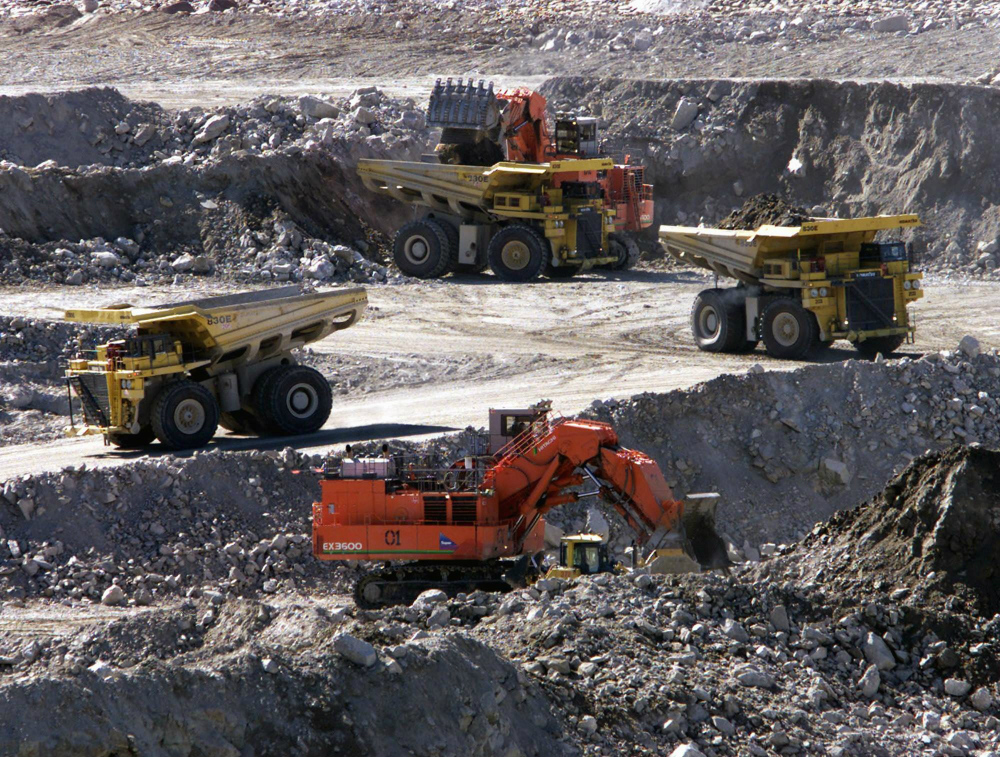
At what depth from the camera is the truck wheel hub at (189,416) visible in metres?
18.6

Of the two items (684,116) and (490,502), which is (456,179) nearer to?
(684,116)

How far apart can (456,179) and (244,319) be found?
11756 mm

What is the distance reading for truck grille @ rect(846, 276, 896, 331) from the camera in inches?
894

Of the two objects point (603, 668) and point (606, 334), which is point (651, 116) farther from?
point (603, 668)

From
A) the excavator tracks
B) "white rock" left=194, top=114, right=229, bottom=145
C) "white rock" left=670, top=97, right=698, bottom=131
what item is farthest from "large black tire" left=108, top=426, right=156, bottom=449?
"white rock" left=670, top=97, right=698, bottom=131

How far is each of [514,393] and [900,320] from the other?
6.07 m

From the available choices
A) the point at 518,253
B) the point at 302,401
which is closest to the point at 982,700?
the point at 302,401

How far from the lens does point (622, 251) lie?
103 ft

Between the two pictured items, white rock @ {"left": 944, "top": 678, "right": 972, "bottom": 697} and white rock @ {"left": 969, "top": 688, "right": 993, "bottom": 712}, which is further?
white rock @ {"left": 944, "top": 678, "right": 972, "bottom": 697}

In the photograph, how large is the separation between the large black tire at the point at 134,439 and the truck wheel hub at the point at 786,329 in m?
9.68

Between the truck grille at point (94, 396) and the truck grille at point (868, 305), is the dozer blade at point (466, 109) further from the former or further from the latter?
the truck grille at point (94, 396)

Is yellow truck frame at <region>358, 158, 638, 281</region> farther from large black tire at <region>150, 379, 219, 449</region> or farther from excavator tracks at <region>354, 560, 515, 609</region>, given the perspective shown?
excavator tracks at <region>354, 560, 515, 609</region>

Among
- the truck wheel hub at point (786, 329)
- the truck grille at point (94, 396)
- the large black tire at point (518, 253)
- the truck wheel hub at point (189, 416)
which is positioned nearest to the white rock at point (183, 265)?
the large black tire at point (518, 253)

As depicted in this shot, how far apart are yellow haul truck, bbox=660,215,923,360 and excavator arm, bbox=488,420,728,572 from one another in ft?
27.7
